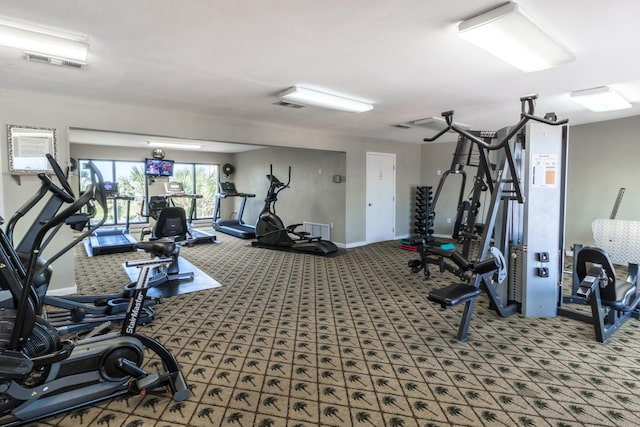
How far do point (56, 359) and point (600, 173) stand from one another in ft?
25.9

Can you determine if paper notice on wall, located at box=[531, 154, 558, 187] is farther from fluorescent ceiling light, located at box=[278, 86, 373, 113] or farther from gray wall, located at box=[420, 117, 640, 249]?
gray wall, located at box=[420, 117, 640, 249]

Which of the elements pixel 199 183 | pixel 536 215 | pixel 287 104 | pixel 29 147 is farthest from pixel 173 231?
pixel 199 183

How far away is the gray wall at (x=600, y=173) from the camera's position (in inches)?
226

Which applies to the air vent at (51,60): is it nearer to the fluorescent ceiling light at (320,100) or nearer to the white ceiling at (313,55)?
the white ceiling at (313,55)

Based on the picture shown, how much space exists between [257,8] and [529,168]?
9.99 ft

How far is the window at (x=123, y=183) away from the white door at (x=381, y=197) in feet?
20.3

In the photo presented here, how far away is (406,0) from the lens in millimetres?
1995

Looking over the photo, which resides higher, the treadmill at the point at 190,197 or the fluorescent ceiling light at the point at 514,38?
the fluorescent ceiling light at the point at 514,38

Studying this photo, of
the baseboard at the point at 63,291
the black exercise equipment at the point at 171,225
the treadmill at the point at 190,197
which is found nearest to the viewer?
the baseboard at the point at 63,291

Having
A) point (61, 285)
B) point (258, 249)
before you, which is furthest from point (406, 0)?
point (258, 249)

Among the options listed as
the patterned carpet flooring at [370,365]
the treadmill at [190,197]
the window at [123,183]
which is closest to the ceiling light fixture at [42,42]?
the patterned carpet flooring at [370,365]

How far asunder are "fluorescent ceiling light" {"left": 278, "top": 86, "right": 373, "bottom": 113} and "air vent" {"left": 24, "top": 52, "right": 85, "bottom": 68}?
1.96m

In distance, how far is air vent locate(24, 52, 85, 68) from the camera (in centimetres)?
273

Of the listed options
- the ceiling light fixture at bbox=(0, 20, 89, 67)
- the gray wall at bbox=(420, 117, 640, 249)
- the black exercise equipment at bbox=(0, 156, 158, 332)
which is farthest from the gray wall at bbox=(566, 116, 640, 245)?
the ceiling light fixture at bbox=(0, 20, 89, 67)
